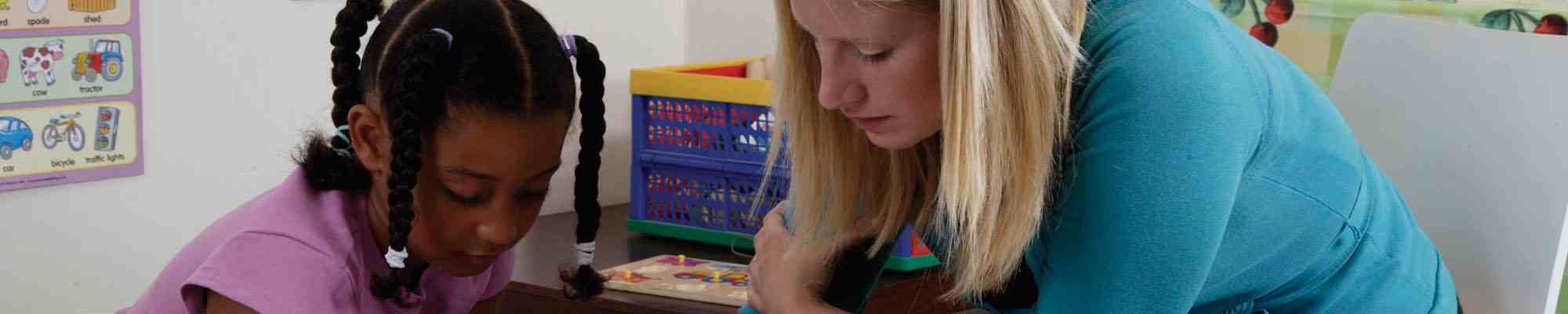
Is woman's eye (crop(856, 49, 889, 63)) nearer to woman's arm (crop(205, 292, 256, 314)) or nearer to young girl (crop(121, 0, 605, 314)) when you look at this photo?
young girl (crop(121, 0, 605, 314))

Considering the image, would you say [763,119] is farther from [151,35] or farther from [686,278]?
[151,35]

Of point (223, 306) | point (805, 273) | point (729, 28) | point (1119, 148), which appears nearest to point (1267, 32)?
point (729, 28)

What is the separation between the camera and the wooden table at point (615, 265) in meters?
1.36

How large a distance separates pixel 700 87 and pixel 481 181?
2.12 feet

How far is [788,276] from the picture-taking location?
111cm

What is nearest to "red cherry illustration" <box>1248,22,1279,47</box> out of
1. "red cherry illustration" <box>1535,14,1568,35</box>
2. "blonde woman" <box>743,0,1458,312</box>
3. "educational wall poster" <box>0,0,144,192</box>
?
"red cherry illustration" <box>1535,14,1568,35</box>

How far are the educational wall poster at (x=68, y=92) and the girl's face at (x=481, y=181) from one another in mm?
419

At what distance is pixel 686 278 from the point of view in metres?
1.47

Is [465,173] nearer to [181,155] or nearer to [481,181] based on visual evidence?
[481,181]

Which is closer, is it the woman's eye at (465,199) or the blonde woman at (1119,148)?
the blonde woman at (1119,148)

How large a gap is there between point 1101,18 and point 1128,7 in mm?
17

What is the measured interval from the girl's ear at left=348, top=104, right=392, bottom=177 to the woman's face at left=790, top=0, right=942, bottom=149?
0.33 metres

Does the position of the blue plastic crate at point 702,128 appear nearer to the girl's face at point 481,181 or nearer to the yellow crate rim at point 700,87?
the yellow crate rim at point 700,87

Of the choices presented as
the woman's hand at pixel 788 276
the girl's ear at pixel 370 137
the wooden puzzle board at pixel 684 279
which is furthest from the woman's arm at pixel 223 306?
the wooden puzzle board at pixel 684 279
